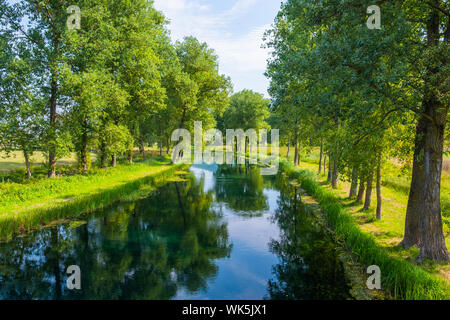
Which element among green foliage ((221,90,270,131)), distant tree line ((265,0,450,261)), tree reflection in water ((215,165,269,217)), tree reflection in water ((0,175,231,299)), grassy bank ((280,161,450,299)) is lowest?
tree reflection in water ((0,175,231,299))

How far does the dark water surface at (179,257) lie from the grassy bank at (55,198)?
717 mm

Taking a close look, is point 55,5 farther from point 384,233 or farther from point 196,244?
point 384,233

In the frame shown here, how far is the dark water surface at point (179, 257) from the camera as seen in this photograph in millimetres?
9133

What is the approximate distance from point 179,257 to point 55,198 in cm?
978

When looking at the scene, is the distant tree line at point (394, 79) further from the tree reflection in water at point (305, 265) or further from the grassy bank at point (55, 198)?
the grassy bank at point (55, 198)

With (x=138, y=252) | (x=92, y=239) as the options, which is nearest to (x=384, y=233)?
(x=138, y=252)

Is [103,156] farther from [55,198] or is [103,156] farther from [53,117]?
[55,198]

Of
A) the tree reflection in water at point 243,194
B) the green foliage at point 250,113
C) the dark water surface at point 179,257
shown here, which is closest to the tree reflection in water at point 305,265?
the dark water surface at point 179,257

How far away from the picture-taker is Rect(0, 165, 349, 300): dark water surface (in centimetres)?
913

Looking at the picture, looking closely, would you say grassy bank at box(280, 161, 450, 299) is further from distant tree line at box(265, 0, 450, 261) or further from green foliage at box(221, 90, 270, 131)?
green foliage at box(221, 90, 270, 131)

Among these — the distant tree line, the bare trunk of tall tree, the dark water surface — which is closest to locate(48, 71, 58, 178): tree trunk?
the dark water surface

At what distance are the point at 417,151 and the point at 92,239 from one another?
13.9 m

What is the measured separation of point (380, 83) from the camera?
328 inches

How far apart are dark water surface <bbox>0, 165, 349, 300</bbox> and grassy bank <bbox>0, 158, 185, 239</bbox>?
0.72 meters
